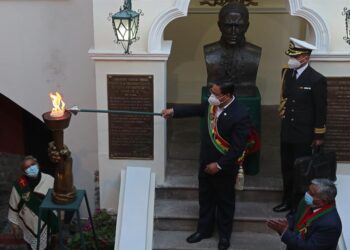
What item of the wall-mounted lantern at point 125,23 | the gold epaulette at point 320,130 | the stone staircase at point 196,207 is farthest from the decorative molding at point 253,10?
the gold epaulette at point 320,130

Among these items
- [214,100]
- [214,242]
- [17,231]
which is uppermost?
[214,100]

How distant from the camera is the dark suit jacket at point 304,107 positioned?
530 cm

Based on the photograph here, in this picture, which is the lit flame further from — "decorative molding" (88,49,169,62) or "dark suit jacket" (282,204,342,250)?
"dark suit jacket" (282,204,342,250)

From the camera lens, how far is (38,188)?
5992mm

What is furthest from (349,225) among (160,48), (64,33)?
(64,33)

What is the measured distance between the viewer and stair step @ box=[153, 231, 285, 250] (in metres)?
5.52

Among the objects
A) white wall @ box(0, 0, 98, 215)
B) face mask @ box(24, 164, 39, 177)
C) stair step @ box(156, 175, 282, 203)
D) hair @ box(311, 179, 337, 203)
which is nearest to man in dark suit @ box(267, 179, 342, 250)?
hair @ box(311, 179, 337, 203)

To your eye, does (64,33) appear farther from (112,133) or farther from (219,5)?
(219,5)

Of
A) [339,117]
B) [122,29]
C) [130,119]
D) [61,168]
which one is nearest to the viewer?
[61,168]

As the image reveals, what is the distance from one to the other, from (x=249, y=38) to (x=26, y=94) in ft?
9.67

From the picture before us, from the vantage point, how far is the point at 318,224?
162 inches

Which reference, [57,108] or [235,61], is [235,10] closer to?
[235,61]

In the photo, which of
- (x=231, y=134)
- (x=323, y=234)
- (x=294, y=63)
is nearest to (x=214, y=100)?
(x=231, y=134)

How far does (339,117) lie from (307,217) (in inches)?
69.1
